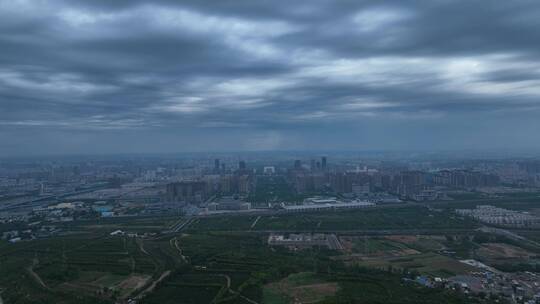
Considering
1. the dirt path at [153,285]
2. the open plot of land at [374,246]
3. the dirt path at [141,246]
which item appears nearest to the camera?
the dirt path at [153,285]

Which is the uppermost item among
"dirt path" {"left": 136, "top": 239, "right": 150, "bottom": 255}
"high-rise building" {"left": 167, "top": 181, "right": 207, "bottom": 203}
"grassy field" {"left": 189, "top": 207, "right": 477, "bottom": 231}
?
"high-rise building" {"left": 167, "top": 181, "right": 207, "bottom": 203}

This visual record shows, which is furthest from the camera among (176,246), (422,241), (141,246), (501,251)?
(422,241)

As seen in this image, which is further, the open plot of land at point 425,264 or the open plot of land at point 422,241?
the open plot of land at point 422,241

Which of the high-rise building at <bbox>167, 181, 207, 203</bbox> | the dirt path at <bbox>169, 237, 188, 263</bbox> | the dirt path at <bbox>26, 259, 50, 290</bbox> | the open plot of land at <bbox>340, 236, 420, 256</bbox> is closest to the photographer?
the dirt path at <bbox>26, 259, 50, 290</bbox>

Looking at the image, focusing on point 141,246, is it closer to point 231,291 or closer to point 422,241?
point 231,291

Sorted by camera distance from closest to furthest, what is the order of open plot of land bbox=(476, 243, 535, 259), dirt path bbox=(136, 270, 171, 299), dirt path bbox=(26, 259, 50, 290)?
1. dirt path bbox=(136, 270, 171, 299)
2. dirt path bbox=(26, 259, 50, 290)
3. open plot of land bbox=(476, 243, 535, 259)

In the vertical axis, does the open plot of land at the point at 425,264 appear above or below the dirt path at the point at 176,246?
below

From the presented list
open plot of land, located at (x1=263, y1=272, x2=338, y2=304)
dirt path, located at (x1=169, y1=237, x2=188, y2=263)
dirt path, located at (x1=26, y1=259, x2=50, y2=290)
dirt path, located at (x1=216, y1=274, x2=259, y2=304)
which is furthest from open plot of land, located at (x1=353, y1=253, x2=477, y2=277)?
dirt path, located at (x1=26, y1=259, x2=50, y2=290)

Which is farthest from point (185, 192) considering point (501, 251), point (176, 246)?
point (501, 251)

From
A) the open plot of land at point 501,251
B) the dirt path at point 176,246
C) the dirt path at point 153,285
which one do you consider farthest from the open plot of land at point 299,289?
the open plot of land at point 501,251

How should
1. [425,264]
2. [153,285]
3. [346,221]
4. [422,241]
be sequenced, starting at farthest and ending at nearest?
1. [346,221]
2. [422,241]
3. [425,264]
4. [153,285]

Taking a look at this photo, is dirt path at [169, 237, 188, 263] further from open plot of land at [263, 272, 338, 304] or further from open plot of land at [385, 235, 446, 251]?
open plot of land at [385, 235, 446, 251]

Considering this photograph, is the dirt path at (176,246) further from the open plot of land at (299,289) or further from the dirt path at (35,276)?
the dirt path at (35,276)
